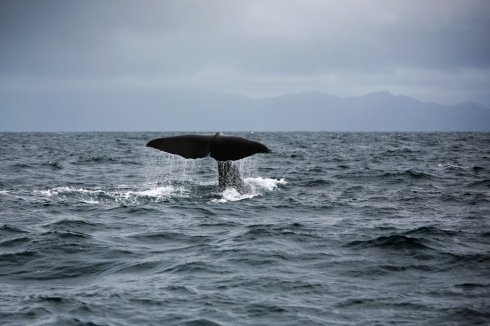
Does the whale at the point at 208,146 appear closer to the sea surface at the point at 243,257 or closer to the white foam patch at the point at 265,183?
the sea surface at the point at 243,257

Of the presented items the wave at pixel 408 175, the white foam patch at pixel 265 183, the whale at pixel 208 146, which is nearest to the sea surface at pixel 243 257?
the white foam patch at pixel 265 183

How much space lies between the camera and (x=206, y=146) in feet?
42.2

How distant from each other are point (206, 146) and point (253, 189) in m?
4.73

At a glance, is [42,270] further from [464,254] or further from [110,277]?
[464,254]

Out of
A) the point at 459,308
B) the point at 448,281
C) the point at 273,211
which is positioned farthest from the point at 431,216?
the point at 459,308

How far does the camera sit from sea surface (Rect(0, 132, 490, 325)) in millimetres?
6934

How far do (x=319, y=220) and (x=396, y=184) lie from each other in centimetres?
809

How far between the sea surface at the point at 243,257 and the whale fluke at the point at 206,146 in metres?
1.36

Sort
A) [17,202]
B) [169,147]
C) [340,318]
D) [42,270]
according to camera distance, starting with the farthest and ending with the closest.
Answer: [17,202]
[169,147]
[42,270]
[340,318]

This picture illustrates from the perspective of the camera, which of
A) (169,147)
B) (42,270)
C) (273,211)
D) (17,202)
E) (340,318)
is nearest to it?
(340,318)

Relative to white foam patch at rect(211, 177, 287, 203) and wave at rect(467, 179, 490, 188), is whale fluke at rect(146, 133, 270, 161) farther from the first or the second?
wave at rect(467, 179, 490, 188)

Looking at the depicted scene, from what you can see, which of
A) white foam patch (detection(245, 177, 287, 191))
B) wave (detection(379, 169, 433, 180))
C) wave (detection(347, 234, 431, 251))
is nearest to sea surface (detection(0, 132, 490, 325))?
wave (detection(347, 234, 431, 251))

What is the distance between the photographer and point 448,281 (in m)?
8.06

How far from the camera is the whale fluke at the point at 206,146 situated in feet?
40.9
